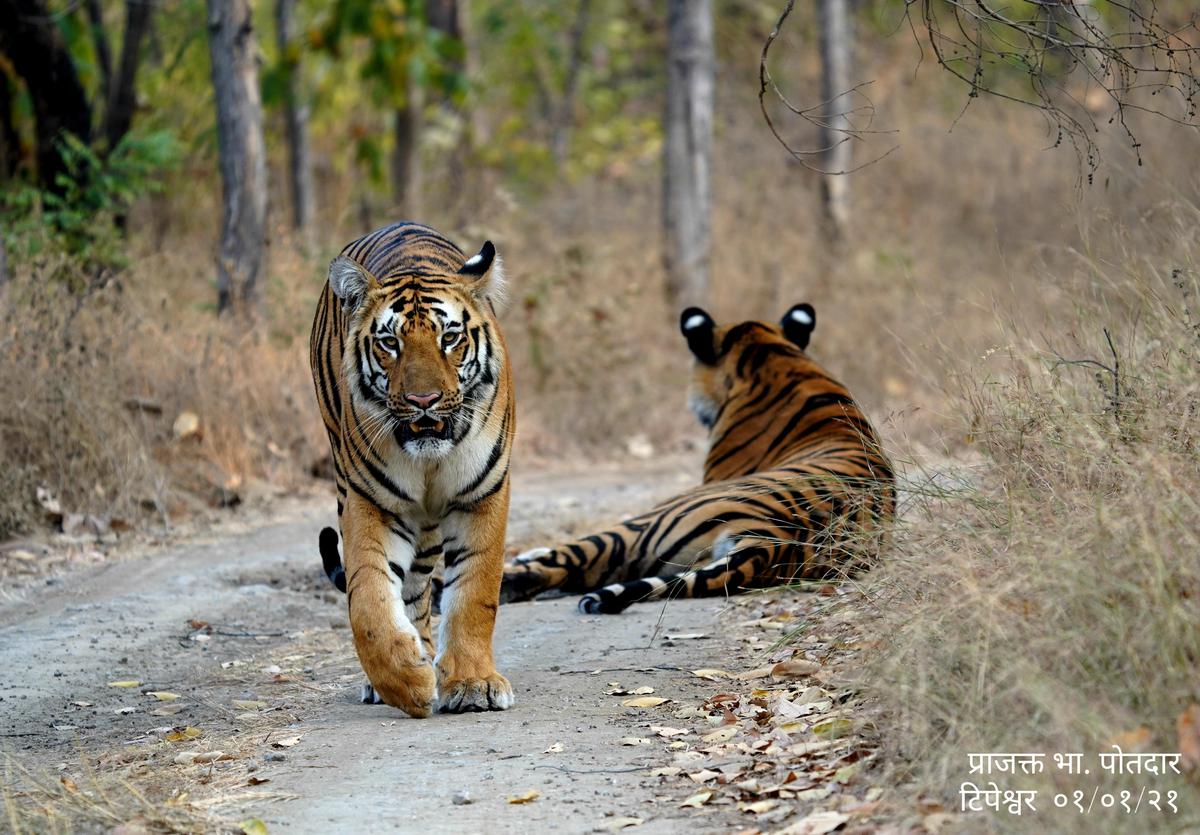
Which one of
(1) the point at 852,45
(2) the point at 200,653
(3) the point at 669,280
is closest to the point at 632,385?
(3) the point at 669,280

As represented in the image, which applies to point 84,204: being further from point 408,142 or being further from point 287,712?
point 287,712

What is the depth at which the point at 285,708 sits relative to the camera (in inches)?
199

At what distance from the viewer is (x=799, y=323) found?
7.63 metres

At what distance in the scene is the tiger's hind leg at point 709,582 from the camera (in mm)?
5957

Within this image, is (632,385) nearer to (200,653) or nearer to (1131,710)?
(200,653)

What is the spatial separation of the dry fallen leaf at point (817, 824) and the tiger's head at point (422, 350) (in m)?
1.84

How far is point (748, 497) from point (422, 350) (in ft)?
6.83

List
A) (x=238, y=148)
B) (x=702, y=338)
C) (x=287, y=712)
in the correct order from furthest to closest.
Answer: (x=238, y=148), (x=702, y=338), (x=287, y=712)

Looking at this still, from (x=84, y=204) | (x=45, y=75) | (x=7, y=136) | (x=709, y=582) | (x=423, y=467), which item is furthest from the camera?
(x=7, y=136)

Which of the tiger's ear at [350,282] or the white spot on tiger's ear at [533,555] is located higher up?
the tiger's ear at [350,282]

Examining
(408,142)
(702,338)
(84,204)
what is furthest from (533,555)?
(408,142)

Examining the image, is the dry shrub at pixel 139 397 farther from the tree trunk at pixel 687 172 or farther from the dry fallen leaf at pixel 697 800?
the dry fallen leaf at pixel 697 800

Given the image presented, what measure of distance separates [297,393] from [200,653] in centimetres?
411

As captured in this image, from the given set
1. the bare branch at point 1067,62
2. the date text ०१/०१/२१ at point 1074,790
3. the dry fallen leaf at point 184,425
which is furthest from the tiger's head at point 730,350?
the date text ०१/०१/२१ at point 1074,790
